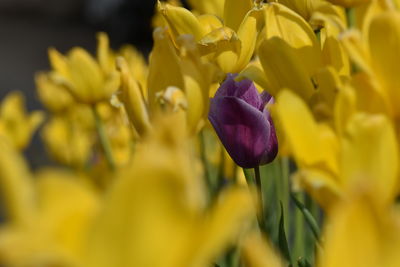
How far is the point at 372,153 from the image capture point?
0.30 metres

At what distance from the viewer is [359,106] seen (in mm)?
346

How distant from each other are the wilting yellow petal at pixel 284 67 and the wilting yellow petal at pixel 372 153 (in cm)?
13

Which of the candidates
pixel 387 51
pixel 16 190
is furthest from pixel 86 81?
pixel 16 190

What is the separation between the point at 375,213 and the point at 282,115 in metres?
0.10

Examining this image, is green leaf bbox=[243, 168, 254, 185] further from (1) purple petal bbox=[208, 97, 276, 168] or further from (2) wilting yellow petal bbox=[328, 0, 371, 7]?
(2) wilting yellow petal bbox=[328, 0, 371, 7]

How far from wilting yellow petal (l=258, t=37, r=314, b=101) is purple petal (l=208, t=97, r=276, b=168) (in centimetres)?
5

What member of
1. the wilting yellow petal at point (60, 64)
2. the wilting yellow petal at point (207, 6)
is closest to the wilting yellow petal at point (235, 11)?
the wilting yellow petal at point (207, 6)

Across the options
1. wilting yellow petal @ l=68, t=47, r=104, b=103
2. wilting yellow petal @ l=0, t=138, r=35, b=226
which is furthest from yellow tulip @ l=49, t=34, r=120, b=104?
wilting yellow petal @ l=0, t=138, r=35, b=226

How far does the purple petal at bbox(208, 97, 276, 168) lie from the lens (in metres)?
0.50

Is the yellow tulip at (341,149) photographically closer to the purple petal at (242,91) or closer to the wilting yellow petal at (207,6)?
the purple petal at (242,91)

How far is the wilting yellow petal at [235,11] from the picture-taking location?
0.57m

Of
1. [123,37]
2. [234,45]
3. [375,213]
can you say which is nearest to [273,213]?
[234,45]

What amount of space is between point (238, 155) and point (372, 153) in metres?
0.21

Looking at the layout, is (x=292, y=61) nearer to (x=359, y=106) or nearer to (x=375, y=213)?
(x=359, y=106)
